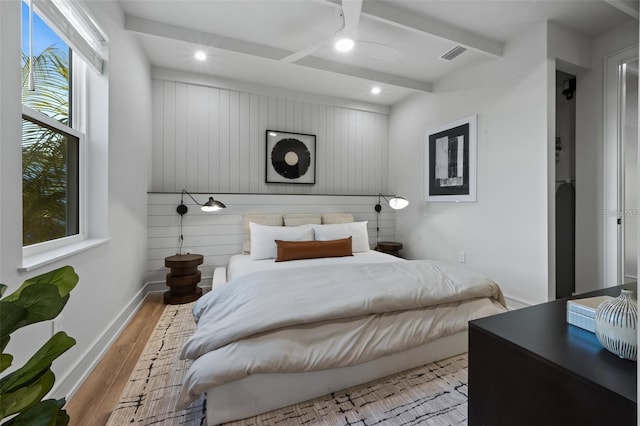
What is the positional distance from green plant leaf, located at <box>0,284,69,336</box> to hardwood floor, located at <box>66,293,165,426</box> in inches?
44.4

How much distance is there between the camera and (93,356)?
1810 mm

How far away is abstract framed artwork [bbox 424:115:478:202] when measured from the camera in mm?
3195

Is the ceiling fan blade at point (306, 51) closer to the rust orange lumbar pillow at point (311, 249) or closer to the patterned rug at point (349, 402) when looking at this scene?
the rust orange lumbar pillow at point (311, 249)

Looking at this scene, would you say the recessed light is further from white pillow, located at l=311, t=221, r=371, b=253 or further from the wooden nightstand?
the wooden nightstand

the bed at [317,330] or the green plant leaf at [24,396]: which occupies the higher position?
the green plant leaf at [24,396]

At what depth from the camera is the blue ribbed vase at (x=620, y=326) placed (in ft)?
2.43

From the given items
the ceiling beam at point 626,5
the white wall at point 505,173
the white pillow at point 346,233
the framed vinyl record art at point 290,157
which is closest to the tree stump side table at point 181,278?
the white pillow at point 346,233

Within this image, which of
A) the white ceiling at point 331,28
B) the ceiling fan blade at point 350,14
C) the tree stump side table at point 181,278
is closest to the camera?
the ceiling fan blade at point 350,14

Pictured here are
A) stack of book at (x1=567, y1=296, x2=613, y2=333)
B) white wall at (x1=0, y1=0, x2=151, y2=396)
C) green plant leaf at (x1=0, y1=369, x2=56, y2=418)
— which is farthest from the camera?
white wall at (x1=0, y1=0, x2=151, y2=396)

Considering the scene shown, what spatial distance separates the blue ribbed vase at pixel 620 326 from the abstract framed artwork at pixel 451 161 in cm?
256

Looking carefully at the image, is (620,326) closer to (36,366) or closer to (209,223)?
(36,366)

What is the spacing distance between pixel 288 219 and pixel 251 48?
6.33ft

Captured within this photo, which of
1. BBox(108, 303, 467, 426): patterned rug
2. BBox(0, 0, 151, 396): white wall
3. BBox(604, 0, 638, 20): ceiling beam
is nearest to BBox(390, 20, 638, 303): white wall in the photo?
BBox(604, 0, 638, 20): ceiling beam

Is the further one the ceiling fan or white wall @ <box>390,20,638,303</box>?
white wall @ <box>390,20,638,303</box>
